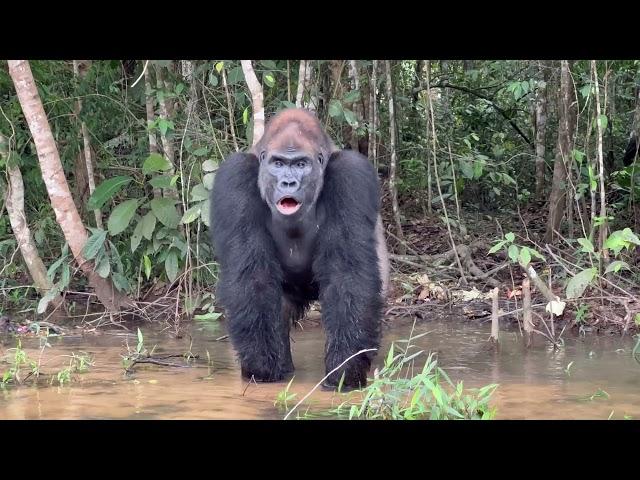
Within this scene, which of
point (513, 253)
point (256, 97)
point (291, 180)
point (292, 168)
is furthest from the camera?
point (256, 97)

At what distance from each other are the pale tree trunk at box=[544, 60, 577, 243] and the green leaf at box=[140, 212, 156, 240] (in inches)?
129

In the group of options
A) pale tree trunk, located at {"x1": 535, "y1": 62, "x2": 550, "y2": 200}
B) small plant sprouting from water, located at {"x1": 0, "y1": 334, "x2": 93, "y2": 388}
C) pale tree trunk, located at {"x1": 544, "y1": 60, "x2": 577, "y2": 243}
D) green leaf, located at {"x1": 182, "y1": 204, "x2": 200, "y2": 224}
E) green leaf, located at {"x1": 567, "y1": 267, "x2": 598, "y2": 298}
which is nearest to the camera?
small plant sprouting from water, located at {"x1": 0, "y1": 334, "x2": 93, "y2": 388}

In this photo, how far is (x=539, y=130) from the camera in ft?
30.5

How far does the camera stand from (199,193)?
262 inches

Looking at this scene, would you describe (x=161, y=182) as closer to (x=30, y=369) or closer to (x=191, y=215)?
(x=191, y=215)

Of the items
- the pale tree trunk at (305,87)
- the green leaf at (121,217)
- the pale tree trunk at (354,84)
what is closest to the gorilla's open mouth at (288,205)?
the pale tree trunk at (305,87)

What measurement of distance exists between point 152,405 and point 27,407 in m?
0.56

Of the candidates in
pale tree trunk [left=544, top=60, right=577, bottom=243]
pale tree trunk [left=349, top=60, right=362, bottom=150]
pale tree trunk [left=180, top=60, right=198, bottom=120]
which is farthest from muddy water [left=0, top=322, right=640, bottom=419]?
pale tree trunk [left=349, top=60, right=362, bottom=150]

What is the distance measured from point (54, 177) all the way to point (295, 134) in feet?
7.96

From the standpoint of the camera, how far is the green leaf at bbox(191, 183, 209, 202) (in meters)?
6.63

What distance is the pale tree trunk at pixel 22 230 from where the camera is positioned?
703 cm

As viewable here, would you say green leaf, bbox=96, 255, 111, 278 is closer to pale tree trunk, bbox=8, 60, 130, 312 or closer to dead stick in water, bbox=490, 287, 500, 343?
pale tree trunk, bbox=8, 60, 130, 312

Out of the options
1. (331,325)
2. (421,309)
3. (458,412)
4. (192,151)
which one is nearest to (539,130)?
(421,309)

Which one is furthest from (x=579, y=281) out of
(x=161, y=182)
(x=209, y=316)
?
(x=161, y=182)
